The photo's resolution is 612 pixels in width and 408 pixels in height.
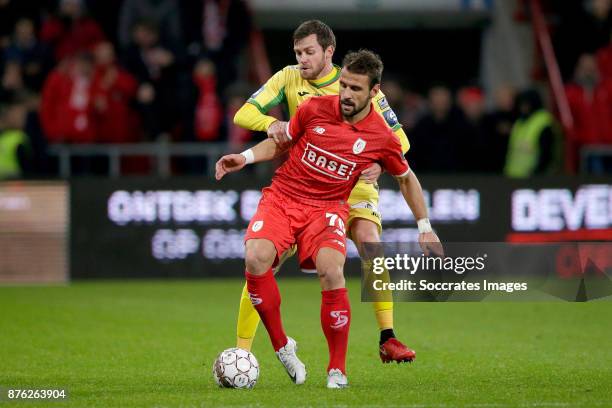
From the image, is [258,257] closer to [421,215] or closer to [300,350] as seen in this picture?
[421,215]

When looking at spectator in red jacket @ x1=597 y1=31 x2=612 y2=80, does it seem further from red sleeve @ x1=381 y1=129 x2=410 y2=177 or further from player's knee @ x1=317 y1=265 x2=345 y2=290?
player's knee @ x1=317 y1=265 x2=345 y2=290

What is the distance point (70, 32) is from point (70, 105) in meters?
2.15

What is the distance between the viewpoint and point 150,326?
12.0 metres

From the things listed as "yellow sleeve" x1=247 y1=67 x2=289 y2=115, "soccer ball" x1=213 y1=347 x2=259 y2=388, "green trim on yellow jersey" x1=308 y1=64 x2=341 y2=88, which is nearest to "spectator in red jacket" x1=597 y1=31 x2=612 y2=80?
"green trim on yellow jersey" x1=308 y1=64 x2=341 y2=88

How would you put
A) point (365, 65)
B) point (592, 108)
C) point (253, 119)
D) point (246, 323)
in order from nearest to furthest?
point (365, 65) → point (246, 323) → point (253, 119) → point (592, 108)

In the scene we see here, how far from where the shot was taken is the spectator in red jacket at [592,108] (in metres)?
17.7

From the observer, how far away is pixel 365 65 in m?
7.75

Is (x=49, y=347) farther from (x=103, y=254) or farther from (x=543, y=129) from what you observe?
(x=543, y=129)

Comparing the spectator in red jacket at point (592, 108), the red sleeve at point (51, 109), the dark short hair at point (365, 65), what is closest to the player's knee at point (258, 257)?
the dark short hair at point (365, 65)

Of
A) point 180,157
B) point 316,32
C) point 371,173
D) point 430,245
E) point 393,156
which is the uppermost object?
point 316,32

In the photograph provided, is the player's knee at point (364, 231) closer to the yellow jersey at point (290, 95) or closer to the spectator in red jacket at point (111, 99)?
the yellow jersey at point (290, 95)

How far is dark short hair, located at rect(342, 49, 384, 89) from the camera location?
25.4 feet

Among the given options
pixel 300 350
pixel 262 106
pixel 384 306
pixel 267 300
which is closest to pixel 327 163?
pixel 267 300

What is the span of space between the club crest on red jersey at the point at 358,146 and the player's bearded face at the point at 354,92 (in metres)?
0.20
